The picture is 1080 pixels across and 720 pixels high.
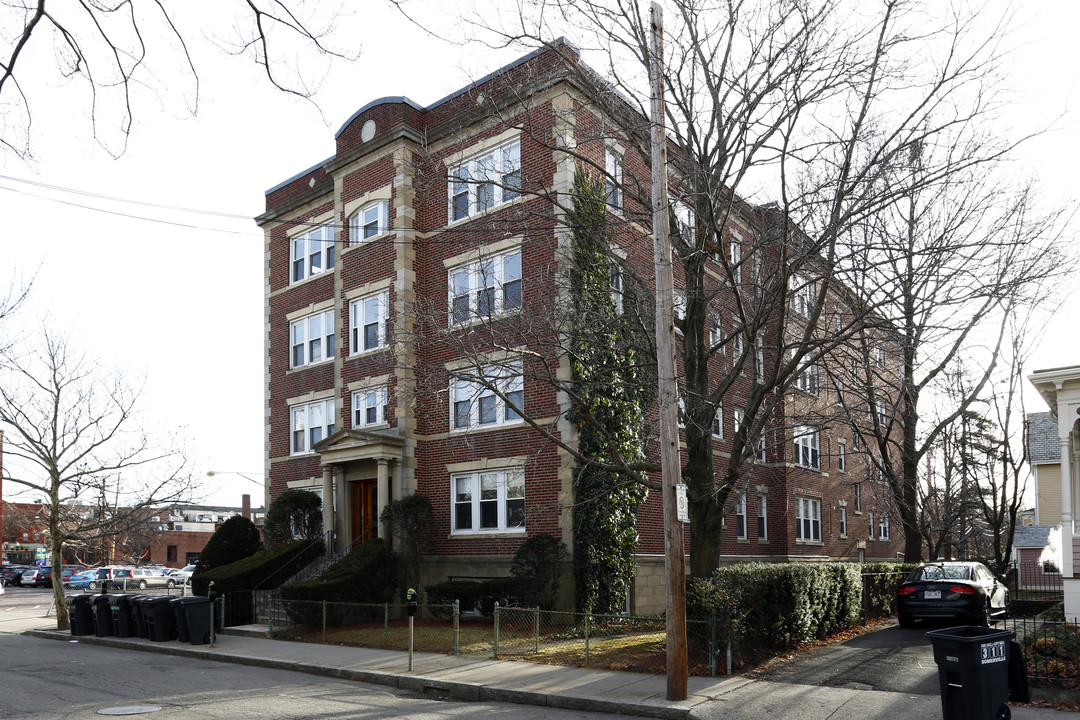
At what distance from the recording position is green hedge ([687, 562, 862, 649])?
1315cm

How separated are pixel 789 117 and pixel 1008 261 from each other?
15.1 ft

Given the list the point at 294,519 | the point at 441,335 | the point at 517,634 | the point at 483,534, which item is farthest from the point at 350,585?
the point at 441,335

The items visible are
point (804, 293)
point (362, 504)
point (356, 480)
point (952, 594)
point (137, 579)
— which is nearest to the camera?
point (952, 594)

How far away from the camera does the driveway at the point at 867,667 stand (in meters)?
12.3

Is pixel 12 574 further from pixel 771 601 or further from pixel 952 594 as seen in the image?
pixel 952 594

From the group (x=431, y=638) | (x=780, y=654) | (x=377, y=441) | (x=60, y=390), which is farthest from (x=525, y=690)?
(x=60, y=390)

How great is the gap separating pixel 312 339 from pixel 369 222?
4.77 meters

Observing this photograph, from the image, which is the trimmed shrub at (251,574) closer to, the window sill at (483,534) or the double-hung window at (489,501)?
the window sill at (483,534)

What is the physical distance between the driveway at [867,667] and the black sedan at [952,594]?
66.2 inches

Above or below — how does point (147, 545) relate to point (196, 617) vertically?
below

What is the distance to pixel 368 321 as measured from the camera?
84.7 ft

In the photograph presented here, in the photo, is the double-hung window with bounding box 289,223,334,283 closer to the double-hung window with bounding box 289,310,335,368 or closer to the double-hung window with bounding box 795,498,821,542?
the double-hung window with bounding box 289,310,335,368

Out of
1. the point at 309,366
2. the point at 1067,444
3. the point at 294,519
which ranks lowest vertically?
the point at 294,519

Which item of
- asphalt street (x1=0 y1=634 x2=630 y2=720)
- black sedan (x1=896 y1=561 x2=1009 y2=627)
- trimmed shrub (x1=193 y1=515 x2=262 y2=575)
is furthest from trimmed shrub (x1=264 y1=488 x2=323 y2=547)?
black sedan (x1=896 y1=561 x2=1009 y2=627)
